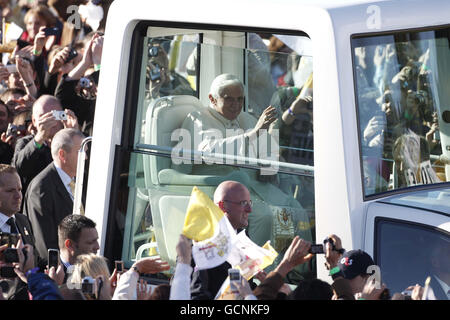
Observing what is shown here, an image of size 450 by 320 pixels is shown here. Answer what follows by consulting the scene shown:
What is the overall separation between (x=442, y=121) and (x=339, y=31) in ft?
2.25

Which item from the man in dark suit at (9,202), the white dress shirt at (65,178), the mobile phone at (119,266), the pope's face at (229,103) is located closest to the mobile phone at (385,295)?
the mobile phone at (119,266)

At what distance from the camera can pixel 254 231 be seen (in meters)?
4.33

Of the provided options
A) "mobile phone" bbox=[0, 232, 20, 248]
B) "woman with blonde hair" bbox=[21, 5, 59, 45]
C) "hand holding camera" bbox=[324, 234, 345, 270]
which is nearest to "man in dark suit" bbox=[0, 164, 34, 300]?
"mobile phone" bbox=[0, 232, 20, 248]

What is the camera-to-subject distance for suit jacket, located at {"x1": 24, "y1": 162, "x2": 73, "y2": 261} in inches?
216

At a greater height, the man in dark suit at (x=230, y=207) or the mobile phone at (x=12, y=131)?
the mobile phone at (x=12, y=131)

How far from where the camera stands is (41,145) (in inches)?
249

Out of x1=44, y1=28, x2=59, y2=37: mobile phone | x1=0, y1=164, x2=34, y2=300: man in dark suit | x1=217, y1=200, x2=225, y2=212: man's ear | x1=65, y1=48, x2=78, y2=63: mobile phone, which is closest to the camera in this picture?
x1=217, y1=200, x2=225, y2=212: man's ear

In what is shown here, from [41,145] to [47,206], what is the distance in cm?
84

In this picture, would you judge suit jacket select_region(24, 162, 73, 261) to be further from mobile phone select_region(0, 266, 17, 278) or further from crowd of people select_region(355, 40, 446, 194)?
crowd of people select_region(355, 40, 446, 194)

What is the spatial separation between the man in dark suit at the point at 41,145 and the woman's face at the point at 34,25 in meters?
1.63

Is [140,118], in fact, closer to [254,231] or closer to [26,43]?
[254,231]

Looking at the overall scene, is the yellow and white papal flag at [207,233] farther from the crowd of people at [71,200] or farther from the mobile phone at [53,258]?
the mobile phone at [53,258]

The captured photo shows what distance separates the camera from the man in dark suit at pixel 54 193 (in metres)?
5.52
